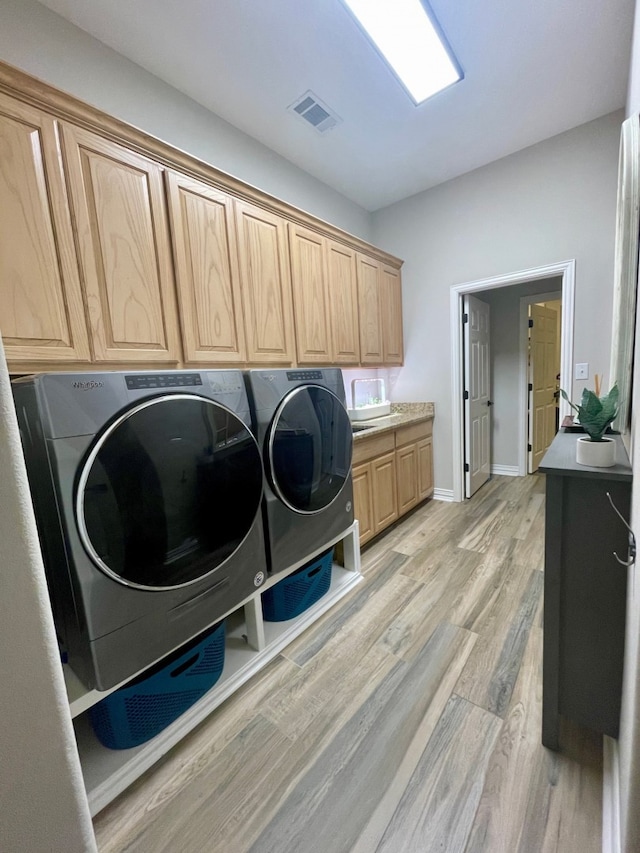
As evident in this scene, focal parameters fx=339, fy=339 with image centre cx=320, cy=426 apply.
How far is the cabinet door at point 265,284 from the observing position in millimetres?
1963

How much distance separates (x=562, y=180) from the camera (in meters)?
2.50

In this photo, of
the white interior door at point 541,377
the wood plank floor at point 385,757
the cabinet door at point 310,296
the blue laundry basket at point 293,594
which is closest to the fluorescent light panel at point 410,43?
the cabinet door at point 310,296

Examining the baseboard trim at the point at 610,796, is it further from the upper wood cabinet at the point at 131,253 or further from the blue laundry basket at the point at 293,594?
A: the upper wood cabinet at the point at 131,253

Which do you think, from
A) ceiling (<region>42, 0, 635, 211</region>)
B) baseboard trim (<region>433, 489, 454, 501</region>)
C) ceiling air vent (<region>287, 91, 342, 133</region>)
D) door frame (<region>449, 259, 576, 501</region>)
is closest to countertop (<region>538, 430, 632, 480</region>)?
door frame (<region>449, 259, 576, 501</region>)

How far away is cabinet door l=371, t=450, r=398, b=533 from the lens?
2.52 m

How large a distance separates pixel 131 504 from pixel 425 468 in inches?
107

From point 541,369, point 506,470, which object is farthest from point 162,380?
point 541,369

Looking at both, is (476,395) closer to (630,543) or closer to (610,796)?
(630,543)

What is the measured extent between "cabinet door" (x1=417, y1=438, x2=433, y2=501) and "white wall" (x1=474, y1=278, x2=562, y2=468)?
1288 millimetres

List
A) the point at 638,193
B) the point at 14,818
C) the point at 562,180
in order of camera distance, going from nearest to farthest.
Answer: the point at 14,818 < the point at 638,193 < the point at 562,180

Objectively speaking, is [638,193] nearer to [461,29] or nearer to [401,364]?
[461,29]

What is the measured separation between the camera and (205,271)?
177 centimetres

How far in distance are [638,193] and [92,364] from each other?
1.98 meters

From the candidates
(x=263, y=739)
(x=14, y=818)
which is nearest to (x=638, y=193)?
(x=14, y=818)
